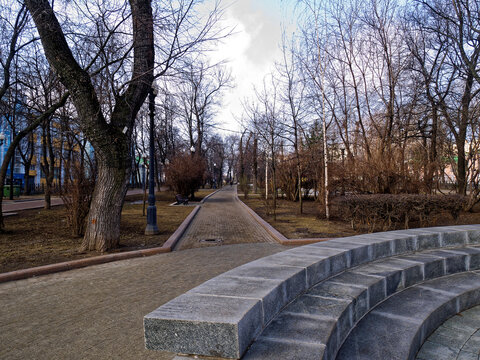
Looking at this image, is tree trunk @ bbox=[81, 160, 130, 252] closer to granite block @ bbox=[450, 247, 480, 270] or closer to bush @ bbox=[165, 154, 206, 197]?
granite block @ bbox=[450, 247, 480, 270]

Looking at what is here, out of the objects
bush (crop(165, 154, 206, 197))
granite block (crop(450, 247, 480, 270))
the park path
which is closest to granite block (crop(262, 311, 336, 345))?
granite block (crop(450, 247, 480, 270))

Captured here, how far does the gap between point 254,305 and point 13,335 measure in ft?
9.26

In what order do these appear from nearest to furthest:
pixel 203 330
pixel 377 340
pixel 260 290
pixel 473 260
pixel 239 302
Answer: pixel 203 330, pixel 239 302, pixel 260 290, pixel 377 340, pixel 473 260

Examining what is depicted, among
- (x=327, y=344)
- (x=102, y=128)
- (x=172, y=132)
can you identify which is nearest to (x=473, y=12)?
(x=102, y=128)

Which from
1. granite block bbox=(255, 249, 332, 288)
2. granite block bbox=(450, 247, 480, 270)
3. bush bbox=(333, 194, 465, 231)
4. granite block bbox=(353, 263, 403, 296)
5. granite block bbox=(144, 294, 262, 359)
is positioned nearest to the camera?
granite block bbox=(144, 294, 262, 359)

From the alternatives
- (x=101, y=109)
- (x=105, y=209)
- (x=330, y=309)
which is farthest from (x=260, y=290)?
(x=101, y=109)

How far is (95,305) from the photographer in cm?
423

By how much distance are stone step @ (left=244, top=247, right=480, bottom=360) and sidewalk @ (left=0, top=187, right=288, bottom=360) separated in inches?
49.5

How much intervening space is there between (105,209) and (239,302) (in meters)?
5.98

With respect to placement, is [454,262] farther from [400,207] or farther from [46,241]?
[46,241]

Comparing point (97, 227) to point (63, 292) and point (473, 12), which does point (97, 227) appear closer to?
point (63, 292)

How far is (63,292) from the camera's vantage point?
485cm

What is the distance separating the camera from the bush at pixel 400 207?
9094mm

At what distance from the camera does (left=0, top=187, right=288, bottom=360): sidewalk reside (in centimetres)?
309
